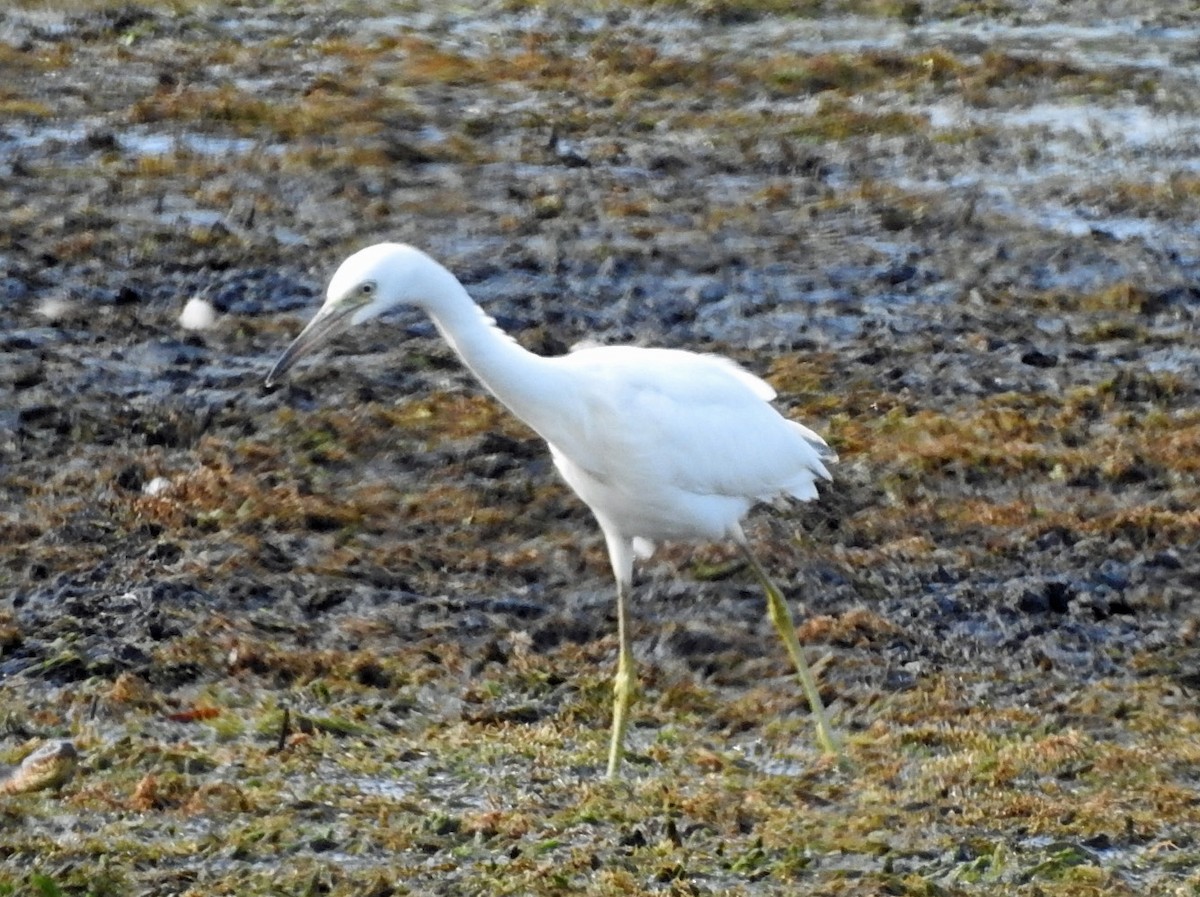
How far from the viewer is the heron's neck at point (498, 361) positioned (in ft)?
22.6

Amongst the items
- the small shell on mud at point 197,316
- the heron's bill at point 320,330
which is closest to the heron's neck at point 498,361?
the heron's bill at point 320,330

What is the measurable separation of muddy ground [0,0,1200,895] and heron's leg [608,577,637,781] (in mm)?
139

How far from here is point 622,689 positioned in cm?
756

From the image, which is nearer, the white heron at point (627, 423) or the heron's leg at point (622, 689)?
the white heron at point (627, 423)

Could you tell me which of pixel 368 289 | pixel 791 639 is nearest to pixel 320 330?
pixel 368 289

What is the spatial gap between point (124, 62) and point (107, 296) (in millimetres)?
5567

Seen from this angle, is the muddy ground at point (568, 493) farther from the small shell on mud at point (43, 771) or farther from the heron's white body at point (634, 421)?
the heron's white body at point (634, 421)

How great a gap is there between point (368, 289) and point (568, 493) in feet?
10.1

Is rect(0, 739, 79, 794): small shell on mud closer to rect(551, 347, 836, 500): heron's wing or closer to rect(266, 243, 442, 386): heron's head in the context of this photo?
rect(266, 243, 442, 386): heron's head

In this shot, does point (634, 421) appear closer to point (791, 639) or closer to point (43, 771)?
point (791, 639)

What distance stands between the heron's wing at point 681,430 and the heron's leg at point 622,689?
1.46 feet

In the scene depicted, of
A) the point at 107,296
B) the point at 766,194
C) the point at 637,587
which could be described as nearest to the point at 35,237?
the point at 107,296

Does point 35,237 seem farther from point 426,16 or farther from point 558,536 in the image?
point 426,16

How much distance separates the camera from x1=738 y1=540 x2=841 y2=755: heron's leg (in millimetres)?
7516
